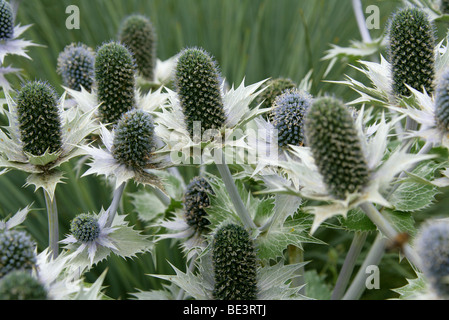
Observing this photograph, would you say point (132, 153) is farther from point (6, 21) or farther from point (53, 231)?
point (6, 21)

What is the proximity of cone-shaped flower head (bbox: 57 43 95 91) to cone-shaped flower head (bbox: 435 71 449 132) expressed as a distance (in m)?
1.50

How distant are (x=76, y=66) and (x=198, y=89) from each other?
92 cm

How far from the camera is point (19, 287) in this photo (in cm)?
120

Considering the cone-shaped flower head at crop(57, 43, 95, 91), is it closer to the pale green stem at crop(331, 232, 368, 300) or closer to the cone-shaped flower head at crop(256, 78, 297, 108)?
the cone-shaped flower head at crop(256, 78, 297, 108)

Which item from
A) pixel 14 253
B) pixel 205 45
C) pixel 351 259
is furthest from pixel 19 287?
pixel 205 45

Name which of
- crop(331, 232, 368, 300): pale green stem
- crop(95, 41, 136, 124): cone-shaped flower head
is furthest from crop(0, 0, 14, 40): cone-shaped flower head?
crop(331, 232, 368, 300): pale green stem

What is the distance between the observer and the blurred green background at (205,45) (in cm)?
268

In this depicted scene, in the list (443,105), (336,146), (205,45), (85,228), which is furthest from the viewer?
(205,45)

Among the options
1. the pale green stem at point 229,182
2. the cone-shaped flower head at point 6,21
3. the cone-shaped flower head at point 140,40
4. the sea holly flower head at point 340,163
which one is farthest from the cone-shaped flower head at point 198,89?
the cone-shaped flower head at point 6,21

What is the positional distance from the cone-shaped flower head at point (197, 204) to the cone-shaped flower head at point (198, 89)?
0.98 feet

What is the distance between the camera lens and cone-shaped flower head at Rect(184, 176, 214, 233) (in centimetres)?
194

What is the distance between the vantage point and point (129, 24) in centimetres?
265
